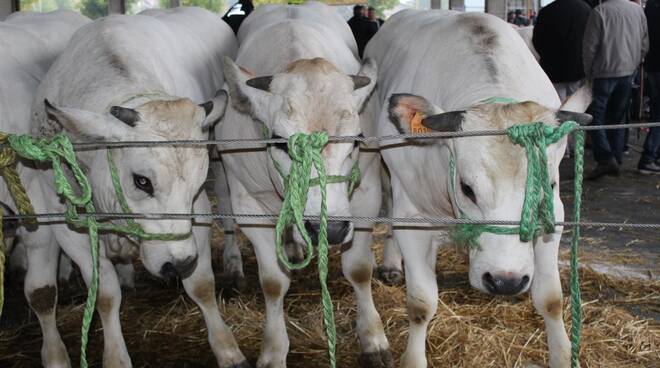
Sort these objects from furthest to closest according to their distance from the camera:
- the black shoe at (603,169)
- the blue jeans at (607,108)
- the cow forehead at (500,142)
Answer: the black shoe at (603,169) < the blue jeans at (607,108) < the cow forehead at (500,142)

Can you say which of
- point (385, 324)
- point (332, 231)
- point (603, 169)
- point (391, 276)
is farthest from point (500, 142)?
point (603, 169)

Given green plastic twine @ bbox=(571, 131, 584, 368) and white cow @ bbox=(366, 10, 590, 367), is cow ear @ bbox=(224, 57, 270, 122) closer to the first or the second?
white cow @ bbox=(366, 10, 590, 367)

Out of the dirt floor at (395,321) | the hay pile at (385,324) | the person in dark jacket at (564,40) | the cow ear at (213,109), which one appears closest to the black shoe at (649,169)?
the person in dark jacket at (564,40)

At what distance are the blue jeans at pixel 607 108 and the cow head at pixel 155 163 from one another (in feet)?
18.9

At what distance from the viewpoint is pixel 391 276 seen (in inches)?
202

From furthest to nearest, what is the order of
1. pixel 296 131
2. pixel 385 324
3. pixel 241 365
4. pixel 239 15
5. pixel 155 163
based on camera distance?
pixel 239 15
pixel 385 324
pixel 241 365
pixel 296 131
pixel 155 163

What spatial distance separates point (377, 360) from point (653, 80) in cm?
571

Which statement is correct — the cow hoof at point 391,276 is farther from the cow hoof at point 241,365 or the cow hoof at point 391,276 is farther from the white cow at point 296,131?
the cow hoof at point 241,365

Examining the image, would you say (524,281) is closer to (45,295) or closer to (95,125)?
(95,125)

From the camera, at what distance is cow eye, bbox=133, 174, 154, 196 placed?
3076 mm

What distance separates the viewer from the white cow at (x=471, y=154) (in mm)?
2729

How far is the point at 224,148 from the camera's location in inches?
159

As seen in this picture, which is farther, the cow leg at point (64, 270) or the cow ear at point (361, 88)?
the cow leg at point (64, 270)

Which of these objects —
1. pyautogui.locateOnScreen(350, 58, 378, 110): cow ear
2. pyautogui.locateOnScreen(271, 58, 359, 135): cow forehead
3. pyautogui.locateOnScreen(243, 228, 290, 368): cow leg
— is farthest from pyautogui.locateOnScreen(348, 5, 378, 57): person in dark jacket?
pyautogui.locateOnScreen(271, 58, 359, 135): cow forehead
